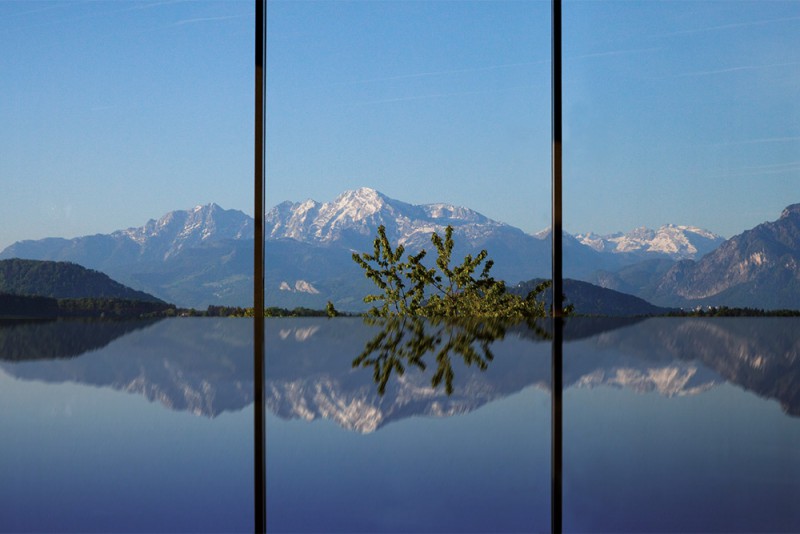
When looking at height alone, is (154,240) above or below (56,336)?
above

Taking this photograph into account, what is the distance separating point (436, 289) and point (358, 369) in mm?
3470

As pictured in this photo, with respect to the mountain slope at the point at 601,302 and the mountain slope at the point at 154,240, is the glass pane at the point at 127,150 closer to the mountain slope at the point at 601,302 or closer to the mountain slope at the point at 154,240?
the mountain slope at the point at 154,240

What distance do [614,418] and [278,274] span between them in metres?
21.6

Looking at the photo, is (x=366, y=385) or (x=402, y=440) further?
(x=366, y=385)

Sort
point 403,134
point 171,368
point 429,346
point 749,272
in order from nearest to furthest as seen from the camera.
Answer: point 171,368 → point 429,346 → point 749,272 → point 403,134

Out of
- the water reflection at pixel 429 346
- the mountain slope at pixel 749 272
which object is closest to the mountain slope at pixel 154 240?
the mountain slope at pixel 749 272

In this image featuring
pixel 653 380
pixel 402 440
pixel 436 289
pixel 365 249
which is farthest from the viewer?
pixel 365 249

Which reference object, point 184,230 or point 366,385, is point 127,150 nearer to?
point 184,230

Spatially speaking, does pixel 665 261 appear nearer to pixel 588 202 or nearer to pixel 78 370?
→ pixel 588 202

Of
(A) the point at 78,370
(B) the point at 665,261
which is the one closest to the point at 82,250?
(B) the point at 665,261

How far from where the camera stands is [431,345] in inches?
97.4

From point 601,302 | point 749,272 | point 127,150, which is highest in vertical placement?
point 127,150

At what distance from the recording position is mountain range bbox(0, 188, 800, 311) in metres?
14.7

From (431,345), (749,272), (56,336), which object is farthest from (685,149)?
(56,336)
